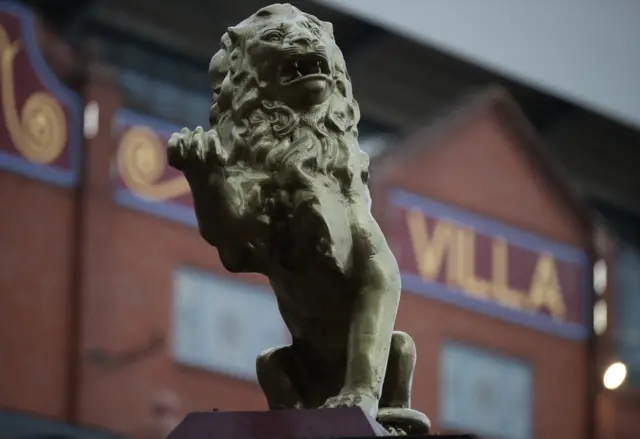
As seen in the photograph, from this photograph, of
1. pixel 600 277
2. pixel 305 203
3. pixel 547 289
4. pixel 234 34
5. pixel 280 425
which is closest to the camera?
pixel 280 425

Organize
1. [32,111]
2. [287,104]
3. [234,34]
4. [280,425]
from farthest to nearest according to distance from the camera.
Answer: [32,111] < [234,34] < [287,104] < [280,425]

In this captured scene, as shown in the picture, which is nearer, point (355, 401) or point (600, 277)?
point (355, 401)

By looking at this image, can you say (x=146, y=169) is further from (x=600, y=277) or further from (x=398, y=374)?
(x=398, y=374)

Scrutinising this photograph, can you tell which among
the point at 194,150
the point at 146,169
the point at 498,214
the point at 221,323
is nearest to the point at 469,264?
the point at 498,214

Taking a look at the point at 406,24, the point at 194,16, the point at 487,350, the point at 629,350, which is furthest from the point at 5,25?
the point at 629,350

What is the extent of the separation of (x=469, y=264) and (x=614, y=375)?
146cm

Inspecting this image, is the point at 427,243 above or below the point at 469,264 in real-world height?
above

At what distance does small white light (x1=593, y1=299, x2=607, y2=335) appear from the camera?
1209cm

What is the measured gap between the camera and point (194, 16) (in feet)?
Result: 35.0

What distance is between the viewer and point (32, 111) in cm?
948

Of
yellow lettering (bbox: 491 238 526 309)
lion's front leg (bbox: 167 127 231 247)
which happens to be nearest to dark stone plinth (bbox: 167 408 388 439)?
lion's front leg (bbox: 167 127 231 247)

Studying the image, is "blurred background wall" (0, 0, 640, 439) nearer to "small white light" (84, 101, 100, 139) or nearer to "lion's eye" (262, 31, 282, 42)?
"small white light" (84, 101, 100, 139)

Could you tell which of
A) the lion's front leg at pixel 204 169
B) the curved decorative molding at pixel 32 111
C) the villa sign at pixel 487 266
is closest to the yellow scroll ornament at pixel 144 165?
the curved decorative molding at pixel 32 111

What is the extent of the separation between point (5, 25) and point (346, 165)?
20.1ft
